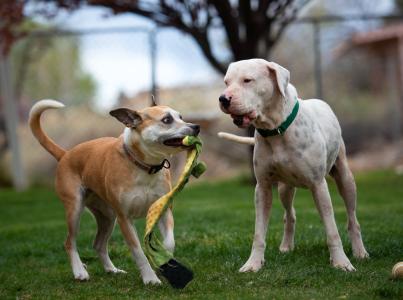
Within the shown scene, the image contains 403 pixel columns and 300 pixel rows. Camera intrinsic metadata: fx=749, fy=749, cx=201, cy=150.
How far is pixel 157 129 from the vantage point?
5371mm

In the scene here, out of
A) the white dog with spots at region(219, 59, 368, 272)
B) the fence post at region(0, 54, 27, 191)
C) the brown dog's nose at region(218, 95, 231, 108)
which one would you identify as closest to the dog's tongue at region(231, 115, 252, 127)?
the white dog with spots at region(219, 59, 368, 272)

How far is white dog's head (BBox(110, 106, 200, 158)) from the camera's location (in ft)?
17.5

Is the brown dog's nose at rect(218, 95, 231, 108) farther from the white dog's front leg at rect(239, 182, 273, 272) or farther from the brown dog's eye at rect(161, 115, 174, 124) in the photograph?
the white dog's front leg at rect(239, 182, 273, 272)

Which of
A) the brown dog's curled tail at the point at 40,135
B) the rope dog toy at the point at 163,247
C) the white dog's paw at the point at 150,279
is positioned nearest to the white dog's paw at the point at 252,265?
the white dog's paw at the point at 150,279

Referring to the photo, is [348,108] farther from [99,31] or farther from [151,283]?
[151,283]

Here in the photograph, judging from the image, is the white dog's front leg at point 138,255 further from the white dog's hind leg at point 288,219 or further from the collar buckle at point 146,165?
the white dog's hind leg at point 288,219

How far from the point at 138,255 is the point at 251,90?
1.42 meters

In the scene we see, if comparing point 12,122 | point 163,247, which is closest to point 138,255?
point 163,247

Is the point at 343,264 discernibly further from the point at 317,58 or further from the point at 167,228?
the point at 317,58

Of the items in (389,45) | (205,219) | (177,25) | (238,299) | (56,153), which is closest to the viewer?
(238,299)

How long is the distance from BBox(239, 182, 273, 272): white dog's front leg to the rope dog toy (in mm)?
718

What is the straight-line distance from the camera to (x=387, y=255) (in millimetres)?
5922

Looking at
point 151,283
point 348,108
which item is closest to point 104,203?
point 151,283

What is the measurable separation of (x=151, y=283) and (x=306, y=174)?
1.36 meters
